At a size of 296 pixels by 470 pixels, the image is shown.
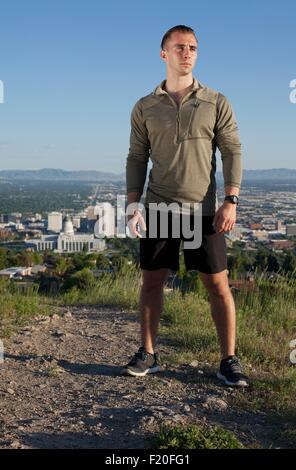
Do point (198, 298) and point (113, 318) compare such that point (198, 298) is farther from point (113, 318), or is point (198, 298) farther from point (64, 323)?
point (64, 323)

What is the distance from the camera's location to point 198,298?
663cm

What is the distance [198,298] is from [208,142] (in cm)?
318

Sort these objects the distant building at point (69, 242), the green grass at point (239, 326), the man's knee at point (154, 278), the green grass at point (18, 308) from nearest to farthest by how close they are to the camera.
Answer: the green grass at point (239, 326) → the man's knee at point (154, 278) → the green grass at point (18, 308) → the distant building at point (69, 242)

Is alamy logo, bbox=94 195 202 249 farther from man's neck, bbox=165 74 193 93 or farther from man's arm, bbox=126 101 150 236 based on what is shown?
man's neck, bbox=165 74 193 93

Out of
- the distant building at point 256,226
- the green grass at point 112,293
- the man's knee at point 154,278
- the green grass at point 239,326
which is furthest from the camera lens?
the distant building at point 256,226

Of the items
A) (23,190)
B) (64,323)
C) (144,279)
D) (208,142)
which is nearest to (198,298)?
(64,323)

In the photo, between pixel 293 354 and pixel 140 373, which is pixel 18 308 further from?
pixel 293 354

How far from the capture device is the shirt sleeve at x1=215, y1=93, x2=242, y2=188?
12.1 ft

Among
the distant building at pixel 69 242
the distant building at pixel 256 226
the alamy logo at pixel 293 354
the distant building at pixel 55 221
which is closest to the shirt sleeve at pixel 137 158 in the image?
the alamy logo at pixel 293 354

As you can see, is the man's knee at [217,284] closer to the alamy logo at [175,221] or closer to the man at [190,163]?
the man at [190,163]

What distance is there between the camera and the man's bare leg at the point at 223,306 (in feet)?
12.5

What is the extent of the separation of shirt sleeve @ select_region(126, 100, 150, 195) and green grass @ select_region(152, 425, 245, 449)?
1642mm

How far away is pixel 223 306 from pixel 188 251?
42cm

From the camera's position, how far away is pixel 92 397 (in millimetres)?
3584
